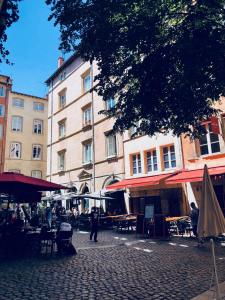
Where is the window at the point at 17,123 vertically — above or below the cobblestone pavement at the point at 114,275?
above

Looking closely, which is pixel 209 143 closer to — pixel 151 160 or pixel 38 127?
pixel 151 160

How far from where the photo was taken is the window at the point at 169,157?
1911 centimetres

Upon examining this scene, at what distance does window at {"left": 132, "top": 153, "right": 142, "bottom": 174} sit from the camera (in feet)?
70.3

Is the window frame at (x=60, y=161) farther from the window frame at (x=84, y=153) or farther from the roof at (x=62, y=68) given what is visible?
the roof at (x=62, y=68)

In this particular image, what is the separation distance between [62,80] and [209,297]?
103 feet

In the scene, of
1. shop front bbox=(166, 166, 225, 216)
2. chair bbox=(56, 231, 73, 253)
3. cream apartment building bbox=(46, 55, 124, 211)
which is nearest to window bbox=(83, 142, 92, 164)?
cream apartment building bbox=(46, 55, 124, 211)

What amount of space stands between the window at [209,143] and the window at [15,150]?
29.1 metres

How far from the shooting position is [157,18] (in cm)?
845

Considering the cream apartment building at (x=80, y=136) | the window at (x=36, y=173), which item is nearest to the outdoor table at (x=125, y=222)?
the cream apartment building at (x=80, y=136)

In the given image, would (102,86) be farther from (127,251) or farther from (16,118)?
(16,118)

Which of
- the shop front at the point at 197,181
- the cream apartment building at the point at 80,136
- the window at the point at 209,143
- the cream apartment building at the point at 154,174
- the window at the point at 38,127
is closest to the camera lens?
the shop front at the point at 197,181

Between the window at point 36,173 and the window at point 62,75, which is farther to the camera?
the window at point 36,173

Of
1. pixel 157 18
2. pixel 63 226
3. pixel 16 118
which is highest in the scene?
pixel 16 118

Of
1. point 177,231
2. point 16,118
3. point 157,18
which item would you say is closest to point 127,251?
point 177,231
